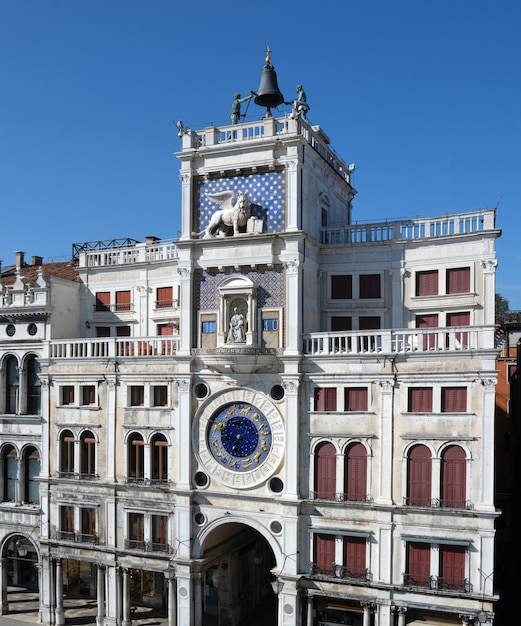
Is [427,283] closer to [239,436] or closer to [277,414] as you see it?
[277,414]

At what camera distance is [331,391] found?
31.3m

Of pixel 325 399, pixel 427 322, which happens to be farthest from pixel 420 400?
pixel 427 322

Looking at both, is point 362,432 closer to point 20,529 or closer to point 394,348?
point 394,348

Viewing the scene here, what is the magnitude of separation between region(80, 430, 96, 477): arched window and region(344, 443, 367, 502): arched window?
15913mm

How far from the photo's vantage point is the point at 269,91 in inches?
1383

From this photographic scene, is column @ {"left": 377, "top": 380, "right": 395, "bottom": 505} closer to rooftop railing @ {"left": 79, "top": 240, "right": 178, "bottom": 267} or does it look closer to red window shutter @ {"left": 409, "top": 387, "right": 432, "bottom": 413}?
red window shutter @ {"left": 409, "top": 387, "right": 432, "bottom": 413}

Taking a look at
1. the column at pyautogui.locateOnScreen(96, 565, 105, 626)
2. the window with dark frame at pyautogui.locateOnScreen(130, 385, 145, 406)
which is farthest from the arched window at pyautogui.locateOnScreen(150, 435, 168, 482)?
the column at pyautogui.locateOnScreen(96, 565, 105, 626)

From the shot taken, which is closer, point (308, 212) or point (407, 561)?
point (407, 561)

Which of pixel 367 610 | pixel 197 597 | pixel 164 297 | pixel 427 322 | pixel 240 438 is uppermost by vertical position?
pixel 164 297

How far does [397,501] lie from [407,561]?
115 inches

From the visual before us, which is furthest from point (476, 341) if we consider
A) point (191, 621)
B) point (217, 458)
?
point (191, 621)

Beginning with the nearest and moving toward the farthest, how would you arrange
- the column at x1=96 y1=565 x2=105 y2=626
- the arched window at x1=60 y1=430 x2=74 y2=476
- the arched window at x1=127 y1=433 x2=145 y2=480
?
the arched window at x1=127 y1=433 x2=145 y2=480
the column at x1=96 y1=565 x2=105 y2=626
the arched window at x1=60 y1=430 x2=74 y2=476

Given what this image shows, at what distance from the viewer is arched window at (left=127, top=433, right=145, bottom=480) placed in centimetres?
3559

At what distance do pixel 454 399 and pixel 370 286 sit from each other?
835cm
